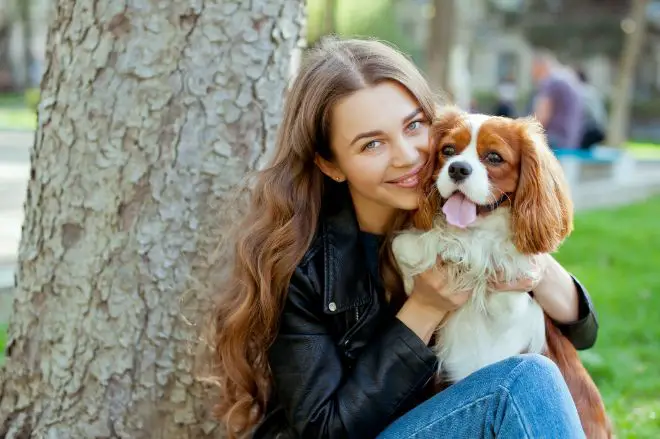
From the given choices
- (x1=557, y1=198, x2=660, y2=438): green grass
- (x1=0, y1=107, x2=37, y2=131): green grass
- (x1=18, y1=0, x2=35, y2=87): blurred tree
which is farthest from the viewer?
(x1=18, y1=0, x2=35, y2=87): blurred tree

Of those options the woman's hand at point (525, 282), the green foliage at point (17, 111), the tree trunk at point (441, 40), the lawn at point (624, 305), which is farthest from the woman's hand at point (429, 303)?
the green foliage at point (17, 111)

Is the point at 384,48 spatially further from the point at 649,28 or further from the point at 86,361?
the point at 649,28

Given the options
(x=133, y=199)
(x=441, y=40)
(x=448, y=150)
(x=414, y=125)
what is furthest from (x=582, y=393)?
(x=441, y=40)

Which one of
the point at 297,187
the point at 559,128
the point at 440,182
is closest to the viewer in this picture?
the point at 440,182

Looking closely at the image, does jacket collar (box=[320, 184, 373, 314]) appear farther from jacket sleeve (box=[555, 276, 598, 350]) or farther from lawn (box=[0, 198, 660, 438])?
lawn (box=[0, 198, 660, 438])

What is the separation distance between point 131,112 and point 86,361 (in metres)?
0.91

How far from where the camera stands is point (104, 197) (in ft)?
10.4

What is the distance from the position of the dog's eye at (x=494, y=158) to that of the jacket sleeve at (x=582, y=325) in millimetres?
678

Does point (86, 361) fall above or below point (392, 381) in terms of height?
below

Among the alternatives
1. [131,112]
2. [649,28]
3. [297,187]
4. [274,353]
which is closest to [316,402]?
[274,353]

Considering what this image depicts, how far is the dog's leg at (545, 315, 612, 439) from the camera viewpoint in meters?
2.85

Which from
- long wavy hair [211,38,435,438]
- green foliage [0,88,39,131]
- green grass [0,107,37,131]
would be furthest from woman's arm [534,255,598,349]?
green grass [0,107,37,131]

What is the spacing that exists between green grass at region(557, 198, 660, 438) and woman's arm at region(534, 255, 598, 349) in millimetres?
1254

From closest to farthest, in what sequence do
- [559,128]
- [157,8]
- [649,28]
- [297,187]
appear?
[297,187], [157,8], [559,128], [649,28]
